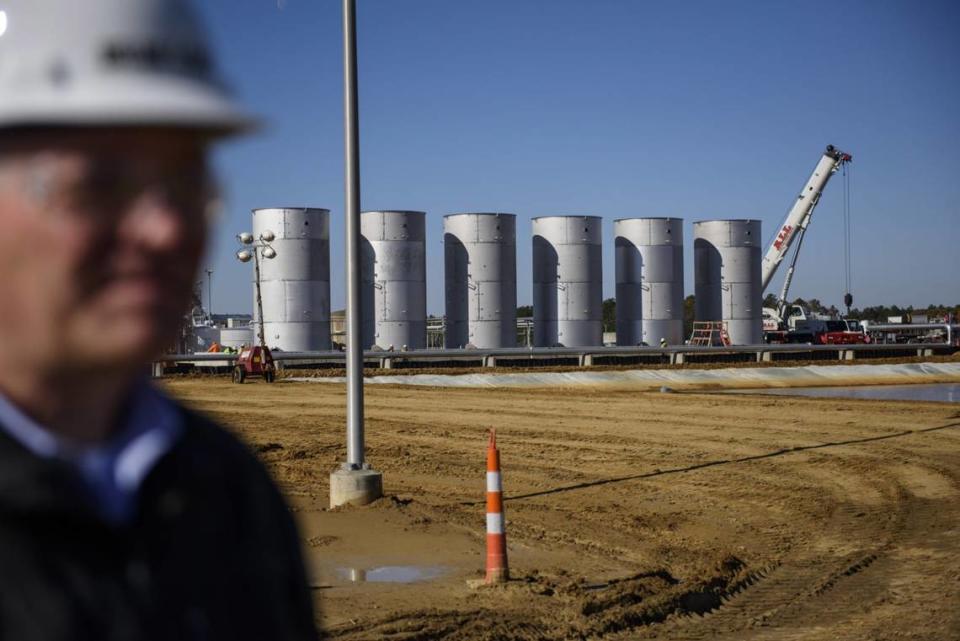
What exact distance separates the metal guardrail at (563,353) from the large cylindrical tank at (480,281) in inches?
137

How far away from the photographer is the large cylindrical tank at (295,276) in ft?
135

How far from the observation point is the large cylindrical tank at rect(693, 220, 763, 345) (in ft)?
174

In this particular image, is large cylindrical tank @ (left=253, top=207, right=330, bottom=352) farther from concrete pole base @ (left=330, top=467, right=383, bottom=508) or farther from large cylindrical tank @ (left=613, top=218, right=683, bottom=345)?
concrete pole base @ (left=330, top=467, right=383, bottom=508)

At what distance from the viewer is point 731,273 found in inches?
2093

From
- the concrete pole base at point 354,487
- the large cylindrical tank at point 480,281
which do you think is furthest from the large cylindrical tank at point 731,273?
the concrete pole base at point 354,487

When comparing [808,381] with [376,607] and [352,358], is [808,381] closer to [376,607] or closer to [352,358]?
[352,358]

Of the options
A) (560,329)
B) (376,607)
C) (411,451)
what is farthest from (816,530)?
(560,329)

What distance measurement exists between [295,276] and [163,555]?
40.7 meters

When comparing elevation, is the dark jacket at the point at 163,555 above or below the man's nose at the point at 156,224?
below

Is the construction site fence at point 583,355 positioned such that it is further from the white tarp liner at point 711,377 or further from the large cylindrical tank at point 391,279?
the large cylindrical tank at point 391,279

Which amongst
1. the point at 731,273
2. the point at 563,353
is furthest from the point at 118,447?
the point at 731,273

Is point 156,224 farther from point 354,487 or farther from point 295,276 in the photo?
point 295,276

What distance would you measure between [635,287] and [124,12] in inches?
1972

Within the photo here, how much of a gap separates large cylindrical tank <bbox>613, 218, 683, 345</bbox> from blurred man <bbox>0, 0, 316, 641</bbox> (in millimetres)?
49805
